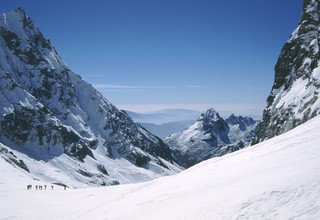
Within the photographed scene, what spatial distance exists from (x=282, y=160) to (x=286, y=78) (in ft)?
300

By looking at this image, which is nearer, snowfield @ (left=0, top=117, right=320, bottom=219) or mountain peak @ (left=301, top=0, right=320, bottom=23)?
snowfield @ (left=0, top=117, right=320, bottom=219)

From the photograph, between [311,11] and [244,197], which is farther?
[311,11]

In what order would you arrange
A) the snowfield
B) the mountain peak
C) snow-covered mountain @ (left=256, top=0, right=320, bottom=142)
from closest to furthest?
the snowfield < snow-covered mountain @ (left=256, top=0, right=320, bottom=142) < the mountain peak

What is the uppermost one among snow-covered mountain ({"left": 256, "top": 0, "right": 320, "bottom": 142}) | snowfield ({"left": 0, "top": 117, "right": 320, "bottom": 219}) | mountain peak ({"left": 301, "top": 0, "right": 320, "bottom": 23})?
mountain peak ({"left": 301, "top": 0, "right": 320, "bottom": 23})

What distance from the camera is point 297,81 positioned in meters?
92.3

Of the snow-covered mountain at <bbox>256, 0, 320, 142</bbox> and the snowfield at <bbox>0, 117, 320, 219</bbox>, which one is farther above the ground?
the snow-covered mountain at <bbox>256, 0, 320, 142</bbox>

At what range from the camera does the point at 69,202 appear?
3341cm

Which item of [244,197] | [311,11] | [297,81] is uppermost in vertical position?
[311,11]

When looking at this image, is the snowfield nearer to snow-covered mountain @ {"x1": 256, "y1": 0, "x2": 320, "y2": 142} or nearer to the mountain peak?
snow-covered mountain @ {"x1": 256, "y1": 0, "x2": 320, "y2": 142}

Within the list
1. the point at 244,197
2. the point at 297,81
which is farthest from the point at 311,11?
the point at 244,197

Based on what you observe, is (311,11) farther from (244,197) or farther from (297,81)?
(244,197)

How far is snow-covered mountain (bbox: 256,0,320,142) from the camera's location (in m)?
74.1

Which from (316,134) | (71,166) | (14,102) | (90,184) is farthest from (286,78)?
(14,102)

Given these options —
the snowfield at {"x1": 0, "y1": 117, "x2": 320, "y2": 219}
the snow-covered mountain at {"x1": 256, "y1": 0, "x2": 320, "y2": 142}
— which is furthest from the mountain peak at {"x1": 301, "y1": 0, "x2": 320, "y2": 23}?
the snowfield at {"x1": 0, "y1": 117, "x2": 320, "y2": 219}
